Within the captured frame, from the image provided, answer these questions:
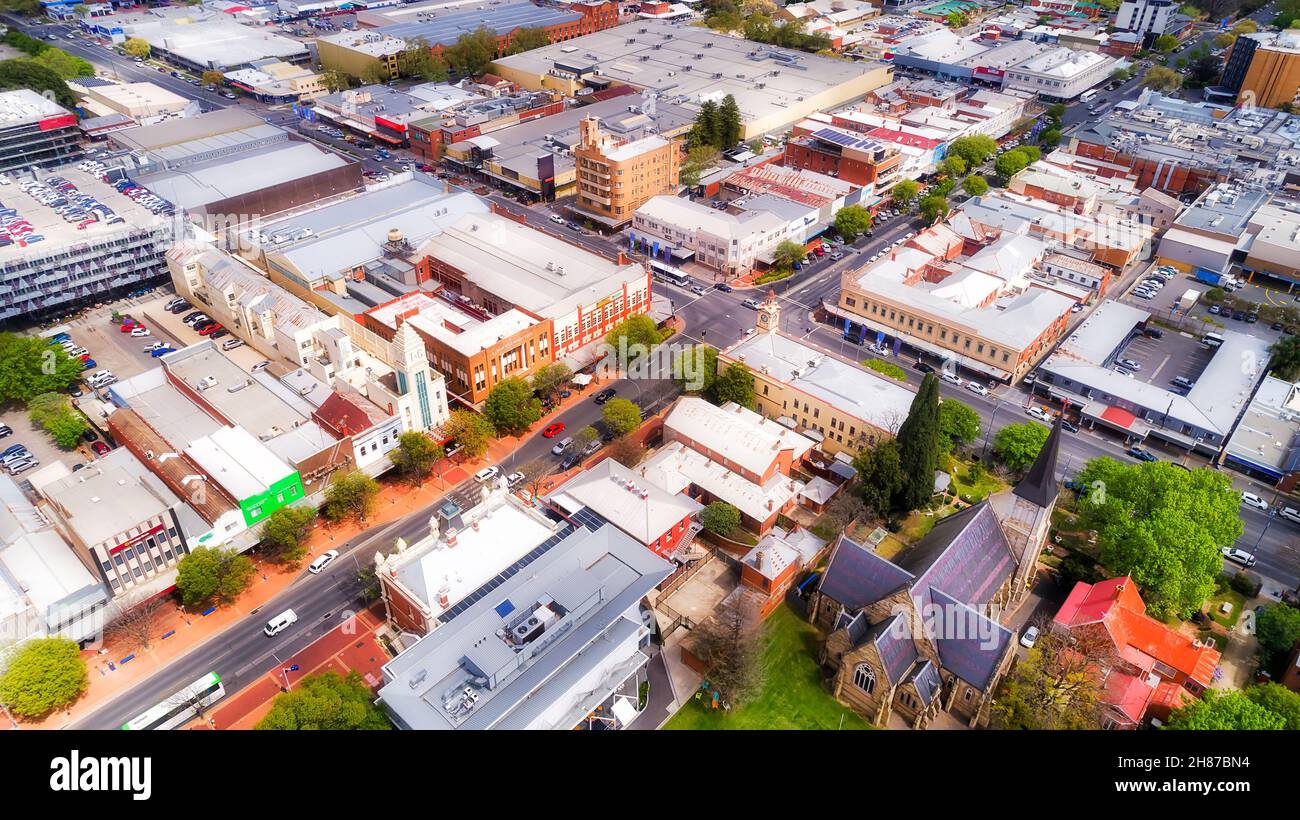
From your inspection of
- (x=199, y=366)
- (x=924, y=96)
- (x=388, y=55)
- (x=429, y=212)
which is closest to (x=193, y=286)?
(x=199, y=366)

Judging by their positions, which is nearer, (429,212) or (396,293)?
(396,293)

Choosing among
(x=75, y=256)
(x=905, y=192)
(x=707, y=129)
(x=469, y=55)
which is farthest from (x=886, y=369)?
(x=469, y=55)

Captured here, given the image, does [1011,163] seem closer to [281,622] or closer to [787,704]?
[787,704]

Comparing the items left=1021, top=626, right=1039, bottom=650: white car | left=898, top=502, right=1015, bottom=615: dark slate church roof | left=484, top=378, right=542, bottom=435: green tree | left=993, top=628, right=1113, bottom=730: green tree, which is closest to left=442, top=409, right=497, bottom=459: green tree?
left=484, top=378, right=542, bottom=435: green tree

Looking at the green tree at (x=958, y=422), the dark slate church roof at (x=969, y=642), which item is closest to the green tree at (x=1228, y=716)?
the dark slate church roof at (x=969, y=642)

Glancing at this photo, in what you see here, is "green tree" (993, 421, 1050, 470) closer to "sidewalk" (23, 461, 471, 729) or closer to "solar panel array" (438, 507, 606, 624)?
"solar panel array" (438, 507, 606, 624)

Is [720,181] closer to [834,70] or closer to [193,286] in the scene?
[834,70]

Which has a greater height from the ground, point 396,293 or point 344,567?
point 396,293
